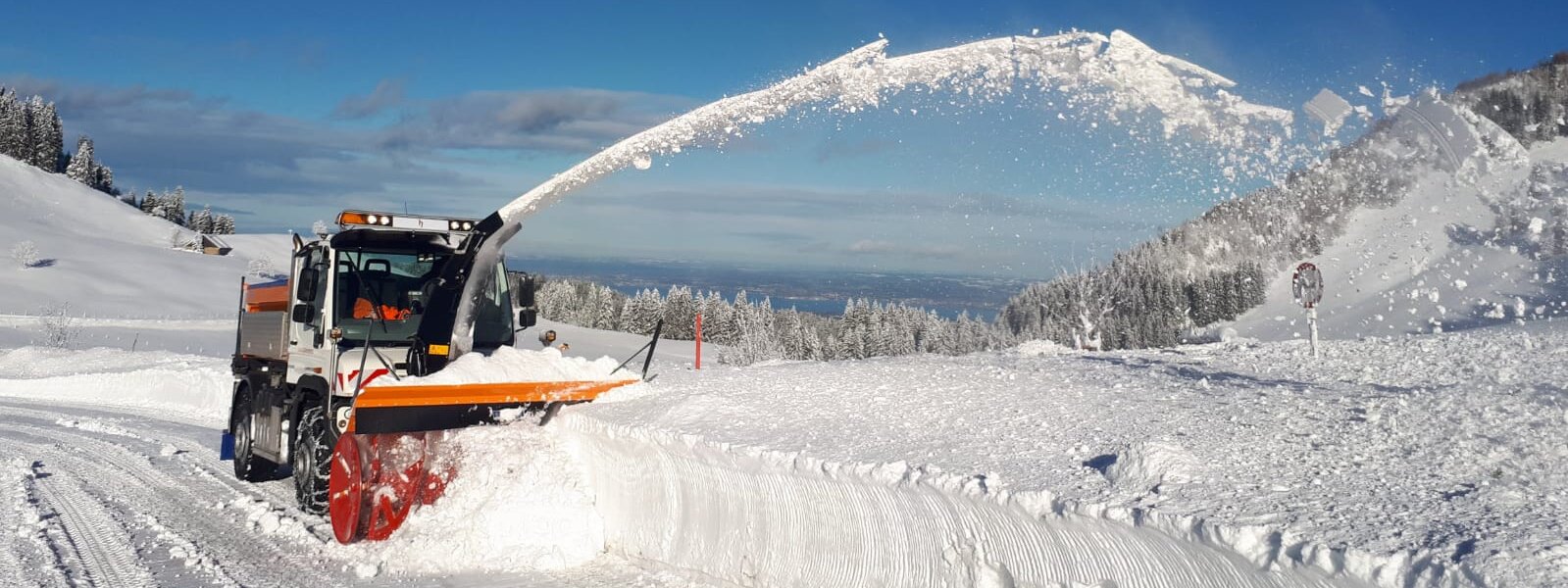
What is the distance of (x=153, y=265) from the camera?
265 ft

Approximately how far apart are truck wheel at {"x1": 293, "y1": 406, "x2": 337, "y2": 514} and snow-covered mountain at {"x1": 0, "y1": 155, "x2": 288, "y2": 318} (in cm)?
5804

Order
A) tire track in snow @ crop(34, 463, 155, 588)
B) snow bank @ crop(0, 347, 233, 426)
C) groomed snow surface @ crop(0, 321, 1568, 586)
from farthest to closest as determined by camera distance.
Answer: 1. snow bank @ crop(0, 347, 233, 426)
2. tire track in snow @ crop(34, 463, 155, 588)
3. groomed snow surface @ crop(0, 321, 1568, 586)

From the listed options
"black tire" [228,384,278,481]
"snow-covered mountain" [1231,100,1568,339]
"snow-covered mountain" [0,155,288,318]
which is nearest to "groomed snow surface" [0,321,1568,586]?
"black tire" [228,384,278,481]

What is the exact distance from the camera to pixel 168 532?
8.77 metres

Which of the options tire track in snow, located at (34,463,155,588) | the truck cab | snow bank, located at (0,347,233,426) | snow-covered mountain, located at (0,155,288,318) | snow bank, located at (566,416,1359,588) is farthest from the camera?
snow-covered mountain, located at (0,155,288,318)

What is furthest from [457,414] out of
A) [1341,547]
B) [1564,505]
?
[1564,505]

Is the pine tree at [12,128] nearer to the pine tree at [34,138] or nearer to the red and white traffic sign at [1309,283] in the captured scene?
the pine tree at [34,138]

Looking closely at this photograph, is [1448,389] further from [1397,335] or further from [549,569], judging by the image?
[1397,335]

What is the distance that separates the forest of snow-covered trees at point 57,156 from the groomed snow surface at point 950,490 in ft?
455

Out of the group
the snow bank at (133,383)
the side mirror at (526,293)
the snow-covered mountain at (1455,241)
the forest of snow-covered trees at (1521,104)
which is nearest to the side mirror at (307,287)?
the side mirror at (526,293)

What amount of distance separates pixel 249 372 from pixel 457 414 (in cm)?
511

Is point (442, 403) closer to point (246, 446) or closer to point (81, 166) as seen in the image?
point (246, 446)

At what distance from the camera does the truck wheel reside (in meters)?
9.16

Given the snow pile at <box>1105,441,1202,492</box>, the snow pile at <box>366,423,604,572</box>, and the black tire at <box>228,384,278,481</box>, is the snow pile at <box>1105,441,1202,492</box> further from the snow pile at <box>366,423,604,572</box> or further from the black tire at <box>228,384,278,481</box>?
the black tire at <box>228,384,278,481</box>
